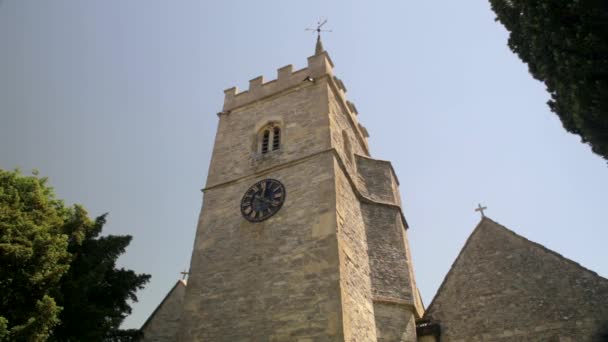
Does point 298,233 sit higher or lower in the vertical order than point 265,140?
lower

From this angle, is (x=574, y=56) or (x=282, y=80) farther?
(x=282, y=80)

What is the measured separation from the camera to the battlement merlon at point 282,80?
47.9ft

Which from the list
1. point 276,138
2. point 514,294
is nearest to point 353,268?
point 514,294

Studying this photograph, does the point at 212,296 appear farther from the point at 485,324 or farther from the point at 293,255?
the point at 485,324

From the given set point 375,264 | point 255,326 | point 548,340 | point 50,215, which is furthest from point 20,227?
point 548,340

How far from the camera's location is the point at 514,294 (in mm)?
9406

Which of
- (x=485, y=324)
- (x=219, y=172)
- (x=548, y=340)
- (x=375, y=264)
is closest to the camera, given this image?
(x=548, y=340)

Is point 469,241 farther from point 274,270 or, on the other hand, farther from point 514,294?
point 274,270

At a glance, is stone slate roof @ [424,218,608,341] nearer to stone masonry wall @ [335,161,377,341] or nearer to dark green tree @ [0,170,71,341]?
stone masonry wall @ [335,161,377,341]

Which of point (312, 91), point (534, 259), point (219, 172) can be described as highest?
point (312, 91)

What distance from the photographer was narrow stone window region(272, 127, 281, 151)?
13133 millimetres

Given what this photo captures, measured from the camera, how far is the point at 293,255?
9828 millimetres

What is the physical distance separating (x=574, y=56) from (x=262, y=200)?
8182 mm

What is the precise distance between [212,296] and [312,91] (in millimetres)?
7285
